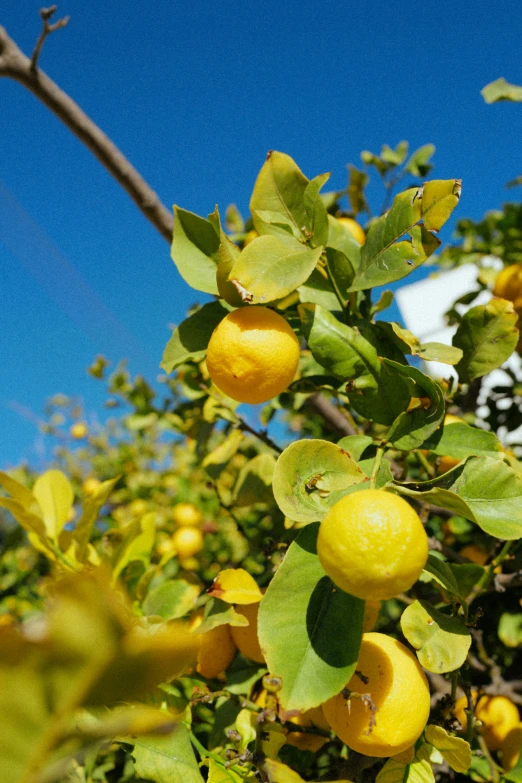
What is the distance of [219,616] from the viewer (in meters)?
0.75

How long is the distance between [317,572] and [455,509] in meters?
0.17

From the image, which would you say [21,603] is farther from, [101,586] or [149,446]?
[101,586]

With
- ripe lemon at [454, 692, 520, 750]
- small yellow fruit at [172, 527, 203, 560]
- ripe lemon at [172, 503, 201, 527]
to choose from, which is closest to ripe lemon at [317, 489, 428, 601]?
ripe lemon at [454, 692, 520, 750]

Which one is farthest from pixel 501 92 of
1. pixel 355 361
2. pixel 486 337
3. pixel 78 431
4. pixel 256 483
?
pixel 78 431

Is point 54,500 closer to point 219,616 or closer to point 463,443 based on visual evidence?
point 219,616

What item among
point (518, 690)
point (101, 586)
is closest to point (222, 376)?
point (101, 586)

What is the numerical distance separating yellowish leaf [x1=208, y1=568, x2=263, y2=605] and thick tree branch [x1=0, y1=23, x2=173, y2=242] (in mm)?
916

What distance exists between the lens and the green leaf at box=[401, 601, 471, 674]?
63 cm

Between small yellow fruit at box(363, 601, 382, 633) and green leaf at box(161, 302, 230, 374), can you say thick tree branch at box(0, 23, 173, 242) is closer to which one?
green leaf at box(161, 302, 230, 374)

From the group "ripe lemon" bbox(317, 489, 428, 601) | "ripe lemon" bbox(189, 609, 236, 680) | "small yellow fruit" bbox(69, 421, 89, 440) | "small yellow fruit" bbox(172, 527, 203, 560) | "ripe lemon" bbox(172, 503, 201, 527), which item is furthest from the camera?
"small yellow fruit" bbox(69, 421, 89, 440)

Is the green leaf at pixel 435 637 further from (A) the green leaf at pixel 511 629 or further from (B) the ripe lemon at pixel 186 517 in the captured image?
(B) the ripe lemon at pixel 186 517

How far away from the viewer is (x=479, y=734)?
0.95 meters

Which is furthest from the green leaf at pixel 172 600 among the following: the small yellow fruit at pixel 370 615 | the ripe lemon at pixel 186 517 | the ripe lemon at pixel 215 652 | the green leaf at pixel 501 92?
the green leaf at pixel 501 92

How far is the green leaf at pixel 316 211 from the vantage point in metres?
0.77
